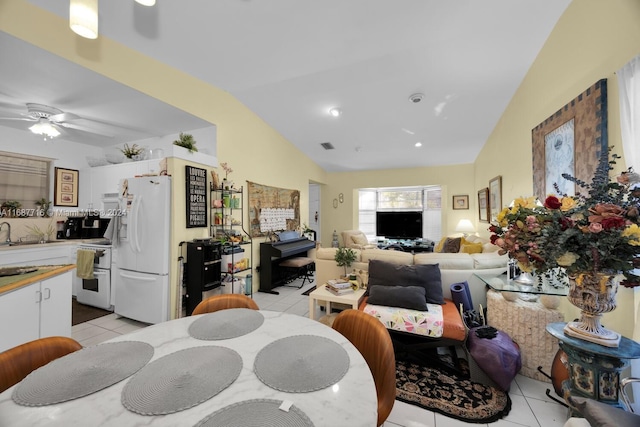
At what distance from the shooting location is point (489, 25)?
7.42ft

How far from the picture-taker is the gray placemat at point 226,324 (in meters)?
1.20

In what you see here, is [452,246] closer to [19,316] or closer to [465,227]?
[465,227]

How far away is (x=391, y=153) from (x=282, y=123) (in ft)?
8.25

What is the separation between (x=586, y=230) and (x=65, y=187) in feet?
19.1

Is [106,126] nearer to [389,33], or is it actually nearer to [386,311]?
[389,33]

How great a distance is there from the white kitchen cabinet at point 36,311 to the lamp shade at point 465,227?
6352 millimetres

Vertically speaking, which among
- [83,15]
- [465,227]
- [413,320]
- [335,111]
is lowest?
[413,320]

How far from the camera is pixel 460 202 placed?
593cm

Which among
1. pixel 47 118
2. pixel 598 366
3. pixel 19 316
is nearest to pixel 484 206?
pixel 598 366

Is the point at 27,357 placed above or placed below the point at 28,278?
below

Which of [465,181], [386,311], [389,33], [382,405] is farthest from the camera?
[465,181]

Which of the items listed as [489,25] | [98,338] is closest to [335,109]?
[489,25]

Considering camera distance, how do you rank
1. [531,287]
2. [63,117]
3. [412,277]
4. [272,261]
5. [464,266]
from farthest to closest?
[272,261] → [63,117] → [464,266] → [412,277] → [531,287]

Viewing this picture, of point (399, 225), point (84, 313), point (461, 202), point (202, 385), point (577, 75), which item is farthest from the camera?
point (399, 225)
